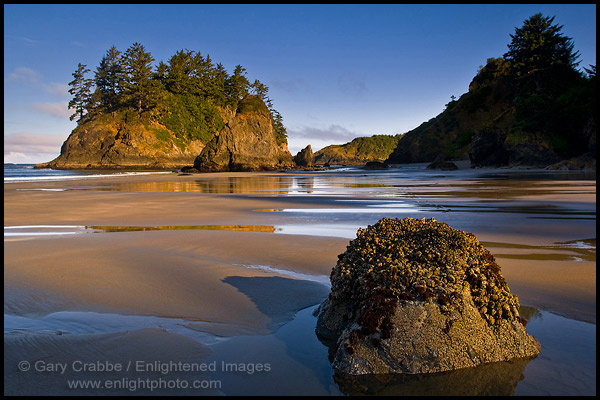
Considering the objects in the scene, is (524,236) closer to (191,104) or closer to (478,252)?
(478,252)

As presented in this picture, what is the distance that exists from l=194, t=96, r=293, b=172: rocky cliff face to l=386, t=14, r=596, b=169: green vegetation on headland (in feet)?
75.2

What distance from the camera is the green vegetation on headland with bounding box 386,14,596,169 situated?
35094 millimetres

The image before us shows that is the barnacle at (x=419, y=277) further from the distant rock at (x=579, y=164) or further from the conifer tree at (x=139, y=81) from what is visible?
the conifer tree at (x=139, y=81)

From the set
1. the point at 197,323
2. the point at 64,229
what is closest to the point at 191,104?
the point at 64,229

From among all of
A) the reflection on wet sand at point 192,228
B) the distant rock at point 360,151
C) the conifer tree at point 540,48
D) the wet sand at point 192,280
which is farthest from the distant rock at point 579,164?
the distant rock at point 360,151

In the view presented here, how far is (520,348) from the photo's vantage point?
2.47m

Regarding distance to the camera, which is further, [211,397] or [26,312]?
[26,312]

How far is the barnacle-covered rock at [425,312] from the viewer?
2.32 meters

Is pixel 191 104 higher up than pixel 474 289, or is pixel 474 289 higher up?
pixel 191 104

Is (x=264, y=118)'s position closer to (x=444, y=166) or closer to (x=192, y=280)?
(x=444, y=166)

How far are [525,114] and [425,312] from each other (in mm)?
43097

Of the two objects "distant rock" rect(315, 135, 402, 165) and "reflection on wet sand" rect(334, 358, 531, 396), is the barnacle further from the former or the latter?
"distant rock" rect(315, 135, 402, 165)

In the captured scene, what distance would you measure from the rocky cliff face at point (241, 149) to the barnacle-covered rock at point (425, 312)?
4783 centimetres

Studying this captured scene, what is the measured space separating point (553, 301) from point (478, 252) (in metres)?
1.21
